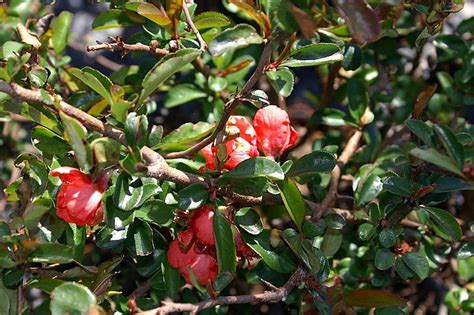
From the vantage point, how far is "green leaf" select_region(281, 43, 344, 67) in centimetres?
96

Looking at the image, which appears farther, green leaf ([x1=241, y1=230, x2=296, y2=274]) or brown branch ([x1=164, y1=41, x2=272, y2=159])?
green leaf ([x1=241, y1=230, x2=296, y2=274])

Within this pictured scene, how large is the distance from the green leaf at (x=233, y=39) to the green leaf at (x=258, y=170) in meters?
0.17

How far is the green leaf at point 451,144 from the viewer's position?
863 mm

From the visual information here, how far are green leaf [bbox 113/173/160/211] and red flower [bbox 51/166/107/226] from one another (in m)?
0.03

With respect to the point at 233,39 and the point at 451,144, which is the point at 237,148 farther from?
the point at 451,144

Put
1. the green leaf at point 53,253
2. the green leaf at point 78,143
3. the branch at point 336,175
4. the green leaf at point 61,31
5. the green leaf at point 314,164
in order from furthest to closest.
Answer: the green leaf at point 61,31, the branch at point 336,175, the green leaf at point 314,164, the green leaf at point 53,253, the green leaf at point 78,143

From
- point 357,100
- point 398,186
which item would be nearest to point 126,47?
point 398,186

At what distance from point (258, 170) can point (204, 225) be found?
0.12m

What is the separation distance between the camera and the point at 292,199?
1038 mm

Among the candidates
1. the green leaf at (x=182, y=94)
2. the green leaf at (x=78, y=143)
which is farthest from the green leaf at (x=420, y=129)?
the green leaf at (x=182, y=94)

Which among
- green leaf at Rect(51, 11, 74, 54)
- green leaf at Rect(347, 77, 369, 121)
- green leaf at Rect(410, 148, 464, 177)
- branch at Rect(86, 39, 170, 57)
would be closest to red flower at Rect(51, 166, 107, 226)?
branch at Rect(86, 39, 170, 57)

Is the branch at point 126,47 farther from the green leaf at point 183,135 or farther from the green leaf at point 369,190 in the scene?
the green leaf at point 369,190

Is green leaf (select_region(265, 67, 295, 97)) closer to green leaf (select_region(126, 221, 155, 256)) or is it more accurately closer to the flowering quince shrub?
the flowering quince shrub

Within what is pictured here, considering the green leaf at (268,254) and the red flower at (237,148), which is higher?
the red flower at (237,148)
